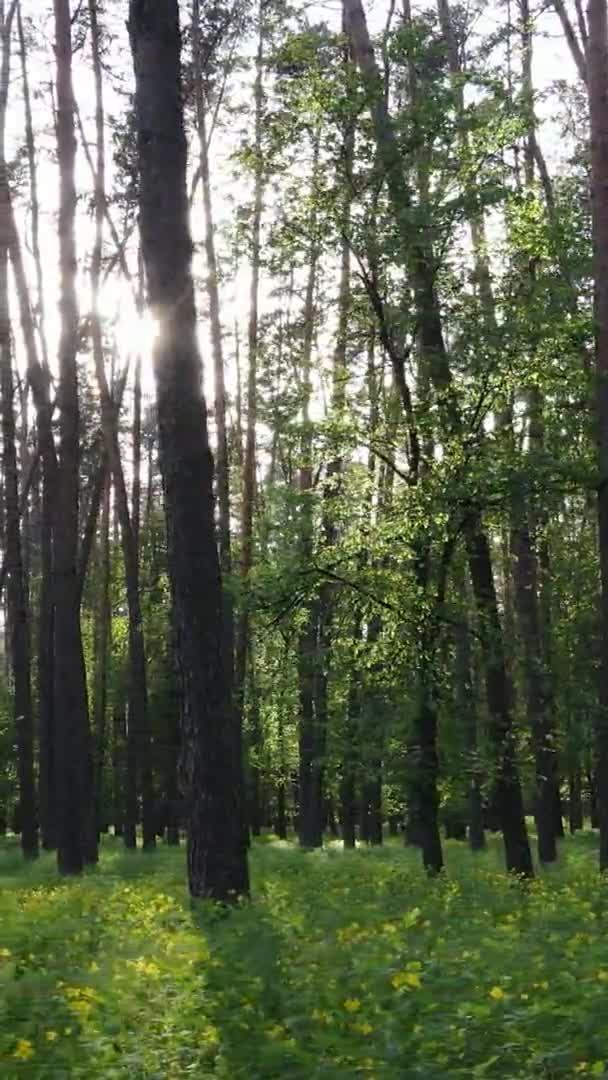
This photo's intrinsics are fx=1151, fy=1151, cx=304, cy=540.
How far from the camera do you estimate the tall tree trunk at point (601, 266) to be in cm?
1389

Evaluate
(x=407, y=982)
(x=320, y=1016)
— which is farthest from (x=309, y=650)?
(x=320, y=1016)

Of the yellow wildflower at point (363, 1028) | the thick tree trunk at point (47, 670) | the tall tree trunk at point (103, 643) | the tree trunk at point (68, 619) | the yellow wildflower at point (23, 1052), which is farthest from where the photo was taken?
the tall tree trunk at point (103, 643)

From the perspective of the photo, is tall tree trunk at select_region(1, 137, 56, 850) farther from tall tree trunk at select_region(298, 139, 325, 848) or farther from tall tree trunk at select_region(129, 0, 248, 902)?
tall tree trunk at select_region(129, 0, 248, 902)

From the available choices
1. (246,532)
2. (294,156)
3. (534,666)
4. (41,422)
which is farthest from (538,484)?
(246,532)

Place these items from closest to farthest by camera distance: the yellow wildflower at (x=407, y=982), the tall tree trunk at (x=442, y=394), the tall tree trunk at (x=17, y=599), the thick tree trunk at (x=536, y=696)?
1. the yellow wildflower at (x=407, y=982)
2. the tall tree trunk at (x=442, y=394)
3. the thick tree trunk at (x=536, y=696)
4. the tall tree trunk at (x=17, y=599)

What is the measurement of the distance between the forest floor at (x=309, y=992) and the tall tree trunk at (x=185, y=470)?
698 mm

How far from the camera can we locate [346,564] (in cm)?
1378

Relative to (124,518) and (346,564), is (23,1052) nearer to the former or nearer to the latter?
(346,564)

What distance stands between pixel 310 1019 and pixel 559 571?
59.6ft

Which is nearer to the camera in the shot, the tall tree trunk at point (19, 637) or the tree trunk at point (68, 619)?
the tree trunk at point (68, 619)

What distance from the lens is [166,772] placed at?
33.6 meters

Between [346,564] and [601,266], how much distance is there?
498 centimetres

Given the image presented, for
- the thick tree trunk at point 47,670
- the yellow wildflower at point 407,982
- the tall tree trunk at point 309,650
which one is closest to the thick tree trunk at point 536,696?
the tall tree trunk at point 309,650

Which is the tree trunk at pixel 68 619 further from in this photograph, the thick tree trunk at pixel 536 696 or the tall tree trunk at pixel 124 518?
the thick tree trunk at pixel 536 696
